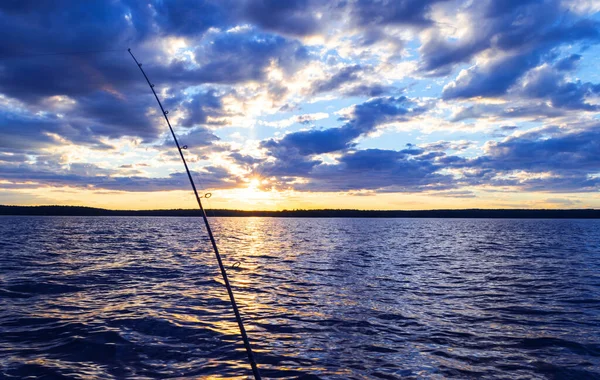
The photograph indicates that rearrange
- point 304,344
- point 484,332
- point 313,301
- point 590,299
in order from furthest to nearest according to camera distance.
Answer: point 590,299 → point 313,301 → point 484,332 → point 304,344

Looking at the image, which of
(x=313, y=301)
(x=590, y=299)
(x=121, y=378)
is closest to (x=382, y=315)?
(x=313, y=301)

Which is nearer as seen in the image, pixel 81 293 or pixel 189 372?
pixel 189 372

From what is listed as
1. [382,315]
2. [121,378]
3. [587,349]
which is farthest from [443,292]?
[121,378]

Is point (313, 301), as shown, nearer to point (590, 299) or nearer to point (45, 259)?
point (590, 299)

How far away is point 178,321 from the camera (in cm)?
1065

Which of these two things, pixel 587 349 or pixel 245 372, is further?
pixel 587 349

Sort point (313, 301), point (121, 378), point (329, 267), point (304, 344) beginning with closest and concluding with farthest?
point (121, 378), point (304, 344), point (313, 301), point (329, 267)

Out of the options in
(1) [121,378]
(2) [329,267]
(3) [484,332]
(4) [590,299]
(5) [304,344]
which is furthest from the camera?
(2) [329,267]

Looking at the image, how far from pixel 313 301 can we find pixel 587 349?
7.38 metres

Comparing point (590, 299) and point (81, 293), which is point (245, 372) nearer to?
point (81, 293)

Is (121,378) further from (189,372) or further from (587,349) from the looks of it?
(587,349)

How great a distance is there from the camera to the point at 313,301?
528 inches

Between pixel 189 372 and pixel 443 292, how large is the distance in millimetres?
10914

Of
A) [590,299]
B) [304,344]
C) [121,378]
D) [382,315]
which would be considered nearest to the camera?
[121,378]
